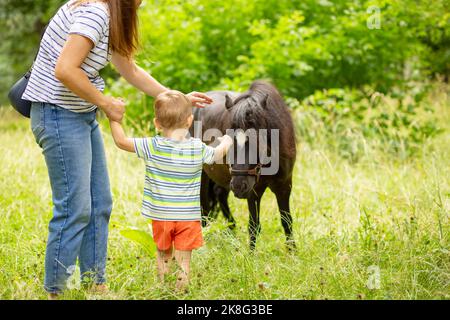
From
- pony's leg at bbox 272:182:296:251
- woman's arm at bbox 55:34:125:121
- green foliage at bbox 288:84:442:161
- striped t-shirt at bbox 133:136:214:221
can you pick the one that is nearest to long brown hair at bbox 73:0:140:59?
woman's arm at bbox 55:34:125:121

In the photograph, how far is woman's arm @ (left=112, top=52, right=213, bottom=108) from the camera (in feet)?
12.3

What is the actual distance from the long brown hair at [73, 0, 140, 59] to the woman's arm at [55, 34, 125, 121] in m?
0.20

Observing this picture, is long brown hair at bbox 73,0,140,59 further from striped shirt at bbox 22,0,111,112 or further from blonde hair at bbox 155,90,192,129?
blonde hair at bbox 155,90,192,129

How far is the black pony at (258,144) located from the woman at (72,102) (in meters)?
1.10

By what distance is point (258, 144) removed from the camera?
13.7ft

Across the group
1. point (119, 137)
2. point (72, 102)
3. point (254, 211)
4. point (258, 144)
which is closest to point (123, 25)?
point (72, 102)

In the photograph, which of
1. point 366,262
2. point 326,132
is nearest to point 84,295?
point 366,262

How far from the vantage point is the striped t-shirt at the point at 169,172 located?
3531 millimetres

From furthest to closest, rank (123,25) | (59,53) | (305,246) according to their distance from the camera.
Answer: (305,246) → (123,25) → (59,53)

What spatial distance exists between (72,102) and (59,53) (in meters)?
0.27

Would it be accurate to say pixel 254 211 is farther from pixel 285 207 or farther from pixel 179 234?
pixel 179 234

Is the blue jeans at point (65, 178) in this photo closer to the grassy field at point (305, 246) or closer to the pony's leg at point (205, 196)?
the grassy field at point (305, 246)

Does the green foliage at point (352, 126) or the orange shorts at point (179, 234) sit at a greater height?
the green foliage at point (352, 126)

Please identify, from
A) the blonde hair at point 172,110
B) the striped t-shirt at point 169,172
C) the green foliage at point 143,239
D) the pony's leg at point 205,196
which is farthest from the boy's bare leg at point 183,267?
the pony's leg at point 205,196
